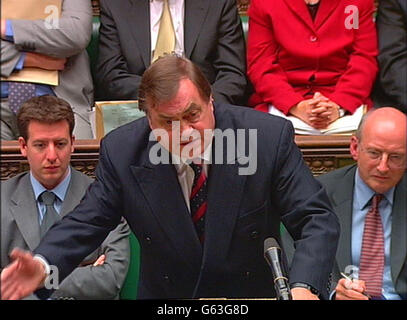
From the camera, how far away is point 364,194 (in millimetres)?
1725

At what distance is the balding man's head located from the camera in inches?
66.9

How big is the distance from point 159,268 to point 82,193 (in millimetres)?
254

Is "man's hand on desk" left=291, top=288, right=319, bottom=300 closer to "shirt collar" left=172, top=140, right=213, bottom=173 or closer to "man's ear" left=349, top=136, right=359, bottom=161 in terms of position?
"shirt collar" left=172, top=140, right=213, bottom=173

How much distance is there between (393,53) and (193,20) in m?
0.50

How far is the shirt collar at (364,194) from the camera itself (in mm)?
1709

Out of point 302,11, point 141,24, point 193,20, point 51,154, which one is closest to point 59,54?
point 141,24

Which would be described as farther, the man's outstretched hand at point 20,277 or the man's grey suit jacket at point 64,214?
the man's grey suit jacket at point 64,214

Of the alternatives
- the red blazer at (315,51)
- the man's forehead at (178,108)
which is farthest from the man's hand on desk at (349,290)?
the red blazer at (315,51)

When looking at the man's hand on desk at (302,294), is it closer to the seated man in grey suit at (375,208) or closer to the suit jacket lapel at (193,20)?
the seated man in grey suit at (375,208)

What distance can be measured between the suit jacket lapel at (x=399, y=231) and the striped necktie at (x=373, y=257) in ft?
0.08

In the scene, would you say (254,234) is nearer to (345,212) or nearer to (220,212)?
(220,212)

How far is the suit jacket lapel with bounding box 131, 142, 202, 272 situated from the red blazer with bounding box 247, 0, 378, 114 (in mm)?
750

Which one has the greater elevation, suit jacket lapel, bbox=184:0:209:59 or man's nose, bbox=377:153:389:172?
suit jacket lapel, bbox=184:0:209:59

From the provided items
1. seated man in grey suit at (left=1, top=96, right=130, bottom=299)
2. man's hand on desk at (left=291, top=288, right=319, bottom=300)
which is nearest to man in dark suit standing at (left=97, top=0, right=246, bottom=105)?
seated man in grey suit at (left=1, top=96, right=130, bottom=299)
